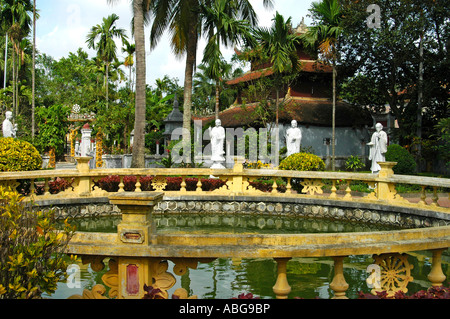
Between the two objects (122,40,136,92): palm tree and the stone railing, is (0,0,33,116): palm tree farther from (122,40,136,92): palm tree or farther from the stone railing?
the stone railing

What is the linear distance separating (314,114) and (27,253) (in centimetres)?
2873

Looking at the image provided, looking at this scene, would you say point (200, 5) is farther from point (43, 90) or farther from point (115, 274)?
point (43, 90)

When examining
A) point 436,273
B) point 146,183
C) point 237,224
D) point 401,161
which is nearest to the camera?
point 436,273

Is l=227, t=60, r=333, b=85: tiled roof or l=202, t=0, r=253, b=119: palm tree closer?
l=202, t=0, r=253, b=119: palm tree

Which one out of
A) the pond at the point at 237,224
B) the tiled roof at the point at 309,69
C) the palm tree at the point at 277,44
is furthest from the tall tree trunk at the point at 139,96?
the tiled roof at the point at 309,69

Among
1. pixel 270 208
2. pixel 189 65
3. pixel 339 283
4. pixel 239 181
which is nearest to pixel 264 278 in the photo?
pixel 339 283

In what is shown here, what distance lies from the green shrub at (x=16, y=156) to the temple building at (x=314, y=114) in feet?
61.7

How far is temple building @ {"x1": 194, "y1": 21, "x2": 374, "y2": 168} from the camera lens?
30.5m

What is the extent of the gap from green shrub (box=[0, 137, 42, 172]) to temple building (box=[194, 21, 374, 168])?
18.8m

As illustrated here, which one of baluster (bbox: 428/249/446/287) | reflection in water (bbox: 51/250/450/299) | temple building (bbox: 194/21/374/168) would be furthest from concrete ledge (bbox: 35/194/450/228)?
temple building (bbox: 194/21/374/168)

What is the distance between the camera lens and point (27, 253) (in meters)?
3.58

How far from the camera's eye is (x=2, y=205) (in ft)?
13.8

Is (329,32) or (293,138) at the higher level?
(329,32)

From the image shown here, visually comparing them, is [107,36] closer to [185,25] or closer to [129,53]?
[129,53]
